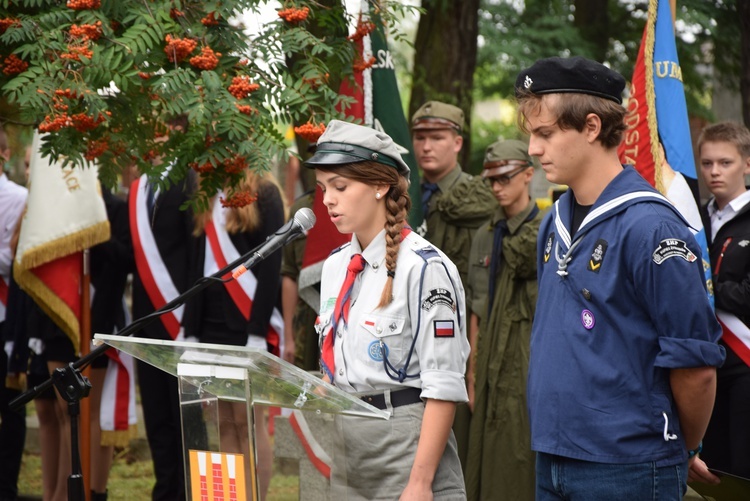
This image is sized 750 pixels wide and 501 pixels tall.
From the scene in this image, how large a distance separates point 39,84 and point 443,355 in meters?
1.95

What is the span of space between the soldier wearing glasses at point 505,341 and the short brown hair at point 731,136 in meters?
1.05

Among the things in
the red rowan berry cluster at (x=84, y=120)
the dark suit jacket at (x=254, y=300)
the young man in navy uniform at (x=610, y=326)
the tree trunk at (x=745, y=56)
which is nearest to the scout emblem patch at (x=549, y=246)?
the young man in navy uniform at (x=610, y=326)

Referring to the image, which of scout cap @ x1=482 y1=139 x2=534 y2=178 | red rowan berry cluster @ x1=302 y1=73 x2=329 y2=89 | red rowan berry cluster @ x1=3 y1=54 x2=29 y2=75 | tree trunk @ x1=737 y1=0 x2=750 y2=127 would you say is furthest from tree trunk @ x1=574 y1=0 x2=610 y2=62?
red rowan berry cluster @ x1=3 y1=54 x2=29 y2=75

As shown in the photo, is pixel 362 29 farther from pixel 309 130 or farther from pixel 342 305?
pixel 342 305

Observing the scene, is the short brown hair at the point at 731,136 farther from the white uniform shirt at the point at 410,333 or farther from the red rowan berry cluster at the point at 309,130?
the white uniform shirt at the point at 410,333

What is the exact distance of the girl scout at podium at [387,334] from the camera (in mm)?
3029

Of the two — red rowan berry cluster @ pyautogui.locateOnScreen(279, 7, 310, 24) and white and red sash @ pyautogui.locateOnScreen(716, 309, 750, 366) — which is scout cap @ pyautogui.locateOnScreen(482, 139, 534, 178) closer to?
white and red sash @ pyautogui.locateOnScreen(716, 309, 750, 366)

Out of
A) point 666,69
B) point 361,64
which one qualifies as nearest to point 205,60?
point 361,64

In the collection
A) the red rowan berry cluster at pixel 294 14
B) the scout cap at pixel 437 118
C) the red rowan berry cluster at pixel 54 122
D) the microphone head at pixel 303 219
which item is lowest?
the microphone head at pixel 303 219

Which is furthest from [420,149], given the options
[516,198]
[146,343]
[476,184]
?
[146,343]

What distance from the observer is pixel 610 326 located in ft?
9.16

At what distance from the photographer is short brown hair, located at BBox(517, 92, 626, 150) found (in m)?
2.91

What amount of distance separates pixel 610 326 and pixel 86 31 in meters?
2.32

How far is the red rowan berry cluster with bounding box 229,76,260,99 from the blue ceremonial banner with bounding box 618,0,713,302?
6.31 feet
